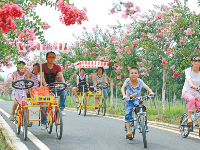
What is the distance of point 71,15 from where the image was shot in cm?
493

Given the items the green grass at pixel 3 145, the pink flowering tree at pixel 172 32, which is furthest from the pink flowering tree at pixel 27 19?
the pink flowering tree at pixel 172 32

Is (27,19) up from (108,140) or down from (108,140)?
up

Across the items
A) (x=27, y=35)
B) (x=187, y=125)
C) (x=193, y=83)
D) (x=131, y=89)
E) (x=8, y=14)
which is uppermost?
(x=27, y=35)

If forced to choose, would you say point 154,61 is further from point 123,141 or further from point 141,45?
point 123,141

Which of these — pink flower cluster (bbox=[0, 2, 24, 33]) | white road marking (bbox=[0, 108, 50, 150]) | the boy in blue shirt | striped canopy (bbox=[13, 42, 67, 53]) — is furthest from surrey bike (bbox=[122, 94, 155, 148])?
pink flower cluster (bbox=[0, 2, 24, 33])

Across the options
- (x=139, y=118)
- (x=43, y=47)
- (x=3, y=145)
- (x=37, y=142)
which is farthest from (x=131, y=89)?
(x=3, y=145)

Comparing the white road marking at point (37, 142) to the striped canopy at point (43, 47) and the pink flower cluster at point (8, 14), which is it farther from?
the pink flower cluster at point (8, 14)

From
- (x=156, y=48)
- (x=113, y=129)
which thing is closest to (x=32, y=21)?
(x=113, y=129)

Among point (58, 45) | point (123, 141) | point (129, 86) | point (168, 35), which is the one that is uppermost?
point (168, 35)

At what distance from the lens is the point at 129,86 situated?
269 inches

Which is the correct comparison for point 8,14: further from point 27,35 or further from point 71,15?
point 27,35

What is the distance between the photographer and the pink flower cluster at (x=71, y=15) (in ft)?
16.2

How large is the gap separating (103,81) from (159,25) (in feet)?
10.8

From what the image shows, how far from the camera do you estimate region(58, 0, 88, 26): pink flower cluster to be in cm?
493
